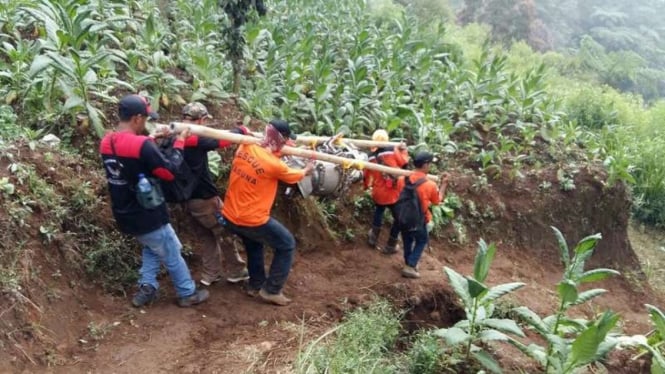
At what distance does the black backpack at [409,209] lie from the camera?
6085mm

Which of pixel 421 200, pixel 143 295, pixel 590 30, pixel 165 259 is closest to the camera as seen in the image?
pixel 165 259

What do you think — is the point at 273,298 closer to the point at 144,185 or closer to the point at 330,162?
the point at 330,162

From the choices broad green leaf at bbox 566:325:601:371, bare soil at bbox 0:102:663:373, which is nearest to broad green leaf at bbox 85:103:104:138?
bare soil at bbox 0:102:663:373

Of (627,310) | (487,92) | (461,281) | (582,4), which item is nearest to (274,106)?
(461,281)

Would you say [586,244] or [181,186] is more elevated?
[586,244]

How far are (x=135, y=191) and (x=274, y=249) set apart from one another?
128 cm

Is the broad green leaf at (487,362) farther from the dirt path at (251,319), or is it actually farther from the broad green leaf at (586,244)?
the dirt path at (251,319)

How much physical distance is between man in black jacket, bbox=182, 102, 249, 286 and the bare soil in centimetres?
16

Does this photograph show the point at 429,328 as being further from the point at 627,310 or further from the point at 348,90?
the point at 627,310

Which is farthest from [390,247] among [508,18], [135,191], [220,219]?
[508,18]

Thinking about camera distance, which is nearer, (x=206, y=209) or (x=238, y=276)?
(x=206, y=209)

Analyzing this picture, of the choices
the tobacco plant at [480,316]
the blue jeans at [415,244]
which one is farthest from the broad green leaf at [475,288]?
the blue jeans at [415,244]

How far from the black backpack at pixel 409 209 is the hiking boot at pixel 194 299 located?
2088 millimetres

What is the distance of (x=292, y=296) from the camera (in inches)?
221
